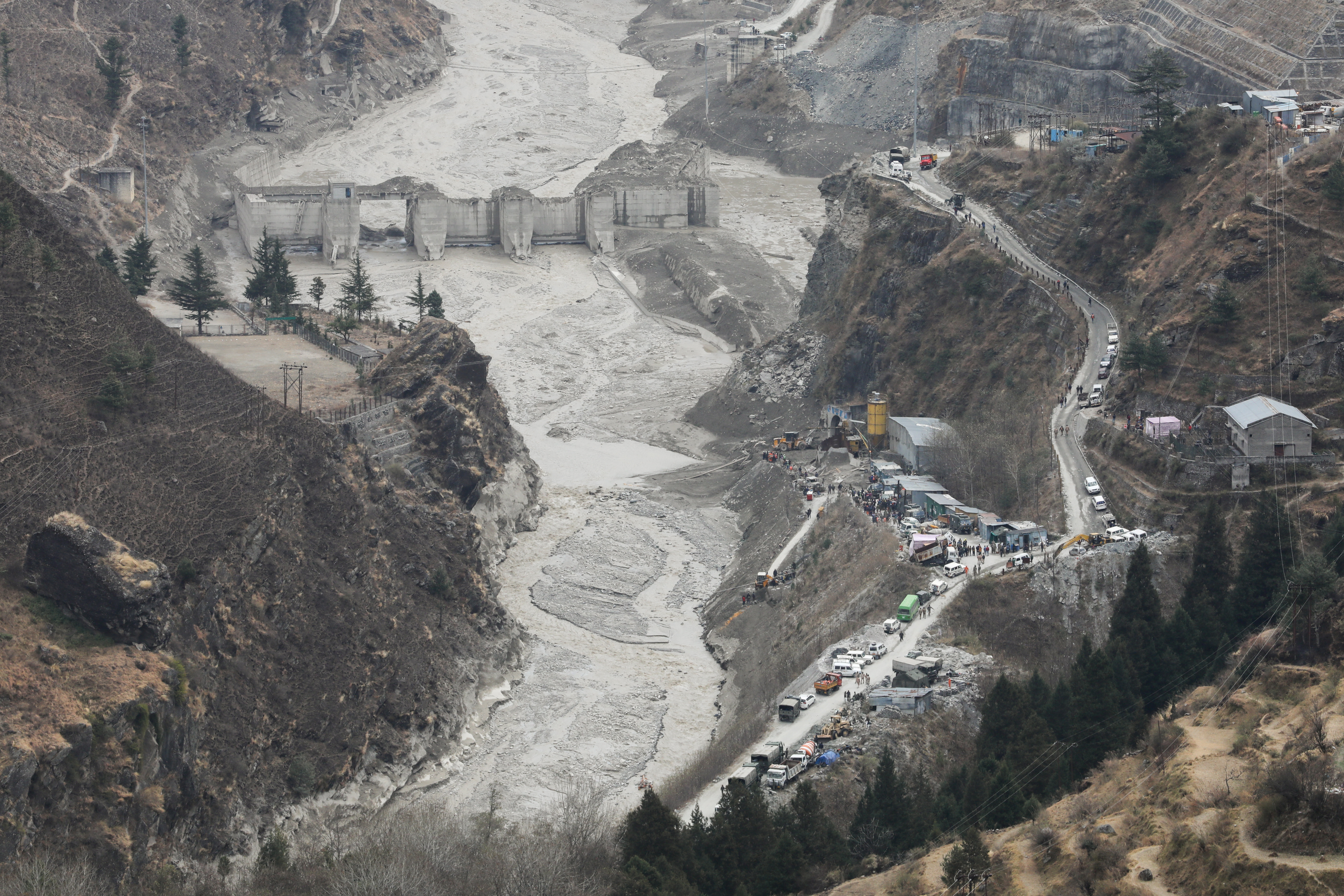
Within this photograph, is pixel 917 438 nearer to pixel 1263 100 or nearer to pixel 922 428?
pixel 922 428

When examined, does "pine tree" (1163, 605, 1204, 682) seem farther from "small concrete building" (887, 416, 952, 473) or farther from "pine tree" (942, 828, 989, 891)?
"small concrete building" (887, 416, 952, 473)

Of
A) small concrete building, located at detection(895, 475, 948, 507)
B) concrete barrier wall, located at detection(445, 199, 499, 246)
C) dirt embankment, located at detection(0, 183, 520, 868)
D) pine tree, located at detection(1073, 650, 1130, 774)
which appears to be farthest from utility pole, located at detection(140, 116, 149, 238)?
pine tree, located at detection(1073, 650, 1130, 774)

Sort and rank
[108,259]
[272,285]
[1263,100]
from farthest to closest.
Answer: [272,285] → [108,259] → [1263,100]

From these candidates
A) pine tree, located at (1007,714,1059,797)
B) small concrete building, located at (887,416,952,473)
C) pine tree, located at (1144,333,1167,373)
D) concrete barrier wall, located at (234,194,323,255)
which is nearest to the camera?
pine tree, located at (1007,714,1059,797)

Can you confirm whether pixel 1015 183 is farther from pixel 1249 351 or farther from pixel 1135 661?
pixel 1135 661

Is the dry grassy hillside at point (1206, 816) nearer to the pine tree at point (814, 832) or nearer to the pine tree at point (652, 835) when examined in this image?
the pine tree at point (814, 832)

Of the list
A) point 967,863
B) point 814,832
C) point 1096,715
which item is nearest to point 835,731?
point 1096,715

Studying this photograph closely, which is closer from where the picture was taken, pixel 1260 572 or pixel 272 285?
pixel 1260 572
